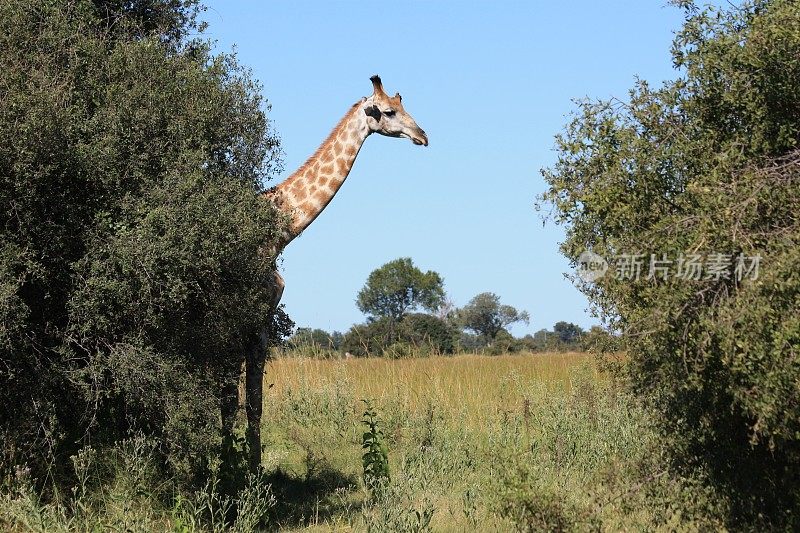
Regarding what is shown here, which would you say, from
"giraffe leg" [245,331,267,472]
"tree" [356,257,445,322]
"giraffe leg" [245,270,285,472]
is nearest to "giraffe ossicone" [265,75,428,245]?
"giraffe leg" [245,270,285,472]

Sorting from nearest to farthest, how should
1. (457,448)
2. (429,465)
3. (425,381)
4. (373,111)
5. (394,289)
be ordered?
(429,465) → (457,448) → (373,111) → (425,381) → (394,289)

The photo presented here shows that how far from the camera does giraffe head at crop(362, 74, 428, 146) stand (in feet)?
43.8

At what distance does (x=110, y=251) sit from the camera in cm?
867

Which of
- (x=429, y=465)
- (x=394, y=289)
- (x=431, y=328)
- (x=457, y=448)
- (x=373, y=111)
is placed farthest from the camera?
(x=394, y=289)

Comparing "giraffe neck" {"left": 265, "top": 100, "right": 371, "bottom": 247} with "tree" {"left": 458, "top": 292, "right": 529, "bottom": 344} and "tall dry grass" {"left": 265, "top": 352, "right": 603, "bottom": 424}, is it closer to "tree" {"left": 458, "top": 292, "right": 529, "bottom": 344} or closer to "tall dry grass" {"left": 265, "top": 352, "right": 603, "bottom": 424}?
"tall dry grass" {"left": 265, "top": 352, "right": 603, "bottom": 424}

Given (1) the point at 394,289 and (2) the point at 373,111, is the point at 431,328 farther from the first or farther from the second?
(2) the point at 373,111

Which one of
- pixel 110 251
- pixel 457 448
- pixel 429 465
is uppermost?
pixel 110 251

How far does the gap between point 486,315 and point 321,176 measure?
235 feet

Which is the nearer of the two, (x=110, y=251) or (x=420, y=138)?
(x=110, y=251)

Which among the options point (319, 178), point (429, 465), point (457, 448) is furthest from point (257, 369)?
point (457, 448)

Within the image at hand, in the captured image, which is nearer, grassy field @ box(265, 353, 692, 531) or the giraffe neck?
grassy field @ box(265, 353, 692, 531)

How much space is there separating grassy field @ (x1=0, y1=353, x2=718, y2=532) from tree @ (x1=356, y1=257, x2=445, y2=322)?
48.3 meters

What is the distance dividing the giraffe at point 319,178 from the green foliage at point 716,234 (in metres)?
4.59

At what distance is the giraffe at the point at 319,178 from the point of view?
37.0ft
